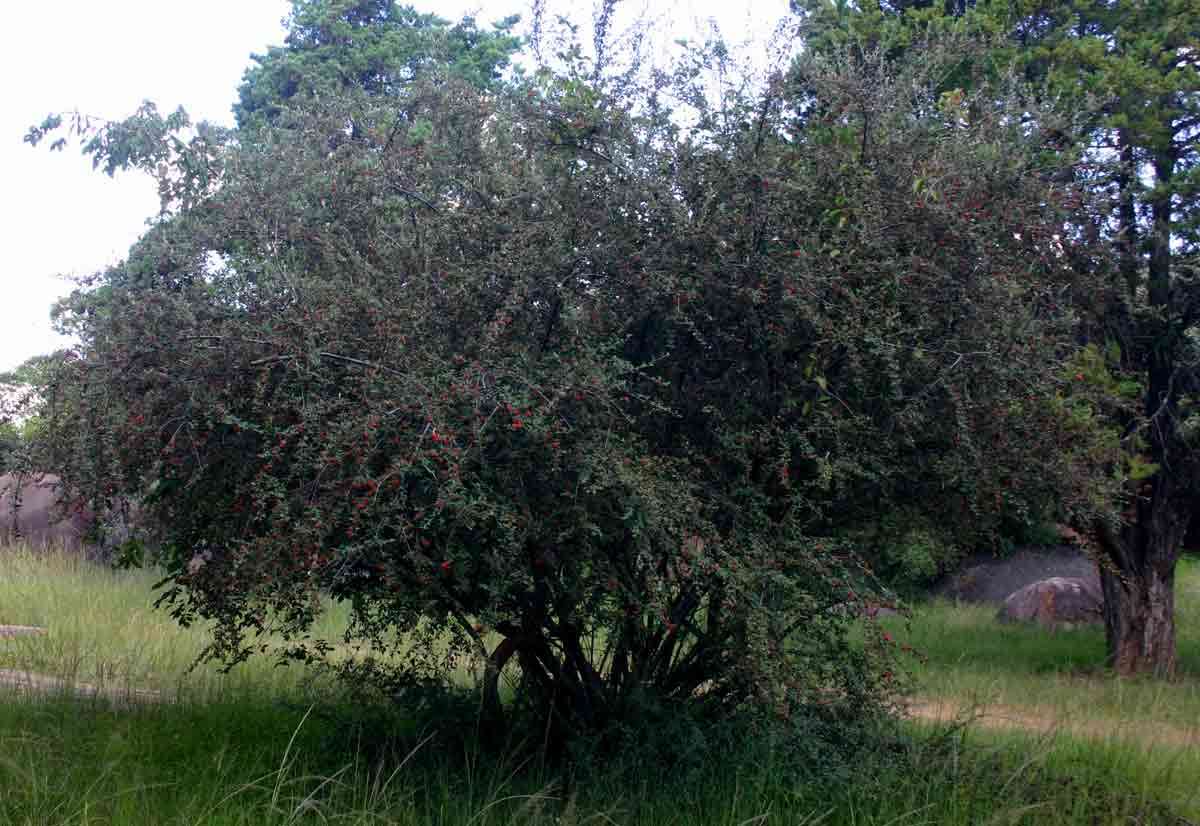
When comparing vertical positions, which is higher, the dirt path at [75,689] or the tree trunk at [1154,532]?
the tree trunk at [1154,532]

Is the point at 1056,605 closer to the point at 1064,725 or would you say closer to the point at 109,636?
the point at 1064,725

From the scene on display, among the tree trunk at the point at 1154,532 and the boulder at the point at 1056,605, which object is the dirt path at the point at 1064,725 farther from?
the boulder at the point at 1056,605

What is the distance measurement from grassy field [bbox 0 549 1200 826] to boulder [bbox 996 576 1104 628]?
9.34 m

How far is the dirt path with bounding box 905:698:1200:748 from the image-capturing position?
7.91 meters

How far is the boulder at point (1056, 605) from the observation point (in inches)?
671

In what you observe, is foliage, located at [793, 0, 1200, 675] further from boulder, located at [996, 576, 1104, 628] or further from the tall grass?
the tall grass

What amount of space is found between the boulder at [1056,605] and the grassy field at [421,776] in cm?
934

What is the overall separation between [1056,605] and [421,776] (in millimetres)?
13141

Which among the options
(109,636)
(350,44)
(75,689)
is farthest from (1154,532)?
(350,44)

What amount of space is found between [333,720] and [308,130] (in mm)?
3253

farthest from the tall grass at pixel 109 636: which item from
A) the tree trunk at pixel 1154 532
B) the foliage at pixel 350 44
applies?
the foliage at pixel 350 44

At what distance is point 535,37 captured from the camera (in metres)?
6.45

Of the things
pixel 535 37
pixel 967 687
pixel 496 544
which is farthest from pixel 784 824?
pixel 967 687

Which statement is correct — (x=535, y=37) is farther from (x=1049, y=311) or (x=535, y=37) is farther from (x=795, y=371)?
(x=1049, y=311)
